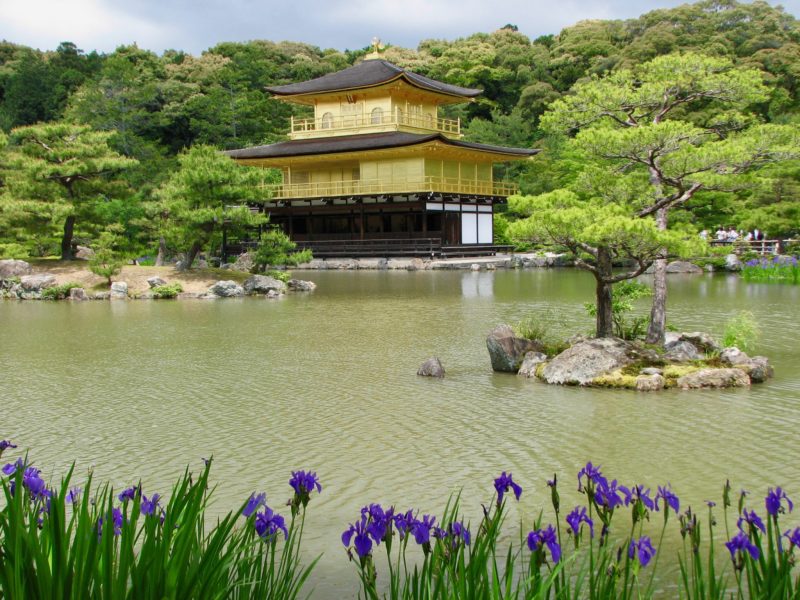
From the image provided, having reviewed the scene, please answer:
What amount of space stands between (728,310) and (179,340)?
9523 mm

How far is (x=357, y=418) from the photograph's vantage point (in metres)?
7.10

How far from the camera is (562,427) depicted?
21.7 feet

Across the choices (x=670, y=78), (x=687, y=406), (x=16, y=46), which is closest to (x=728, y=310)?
(x=670, y=78)

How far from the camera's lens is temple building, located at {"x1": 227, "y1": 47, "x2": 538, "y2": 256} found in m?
31.5

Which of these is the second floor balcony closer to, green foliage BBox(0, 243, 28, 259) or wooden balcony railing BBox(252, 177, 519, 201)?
wooden balcony railing BBox(252, 177, 519, 201)

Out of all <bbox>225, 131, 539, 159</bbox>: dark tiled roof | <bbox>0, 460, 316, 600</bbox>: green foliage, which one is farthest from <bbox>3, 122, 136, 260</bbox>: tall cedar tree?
<bbox>0, 460, 316, 600</bbox>: green foliage

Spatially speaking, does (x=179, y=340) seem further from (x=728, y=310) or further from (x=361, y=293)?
(x=728, y=310)

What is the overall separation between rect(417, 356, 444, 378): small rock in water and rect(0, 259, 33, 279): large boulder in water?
16.3 metres

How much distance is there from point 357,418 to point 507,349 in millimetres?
2587

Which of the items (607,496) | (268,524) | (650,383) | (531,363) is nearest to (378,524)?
(268,524)

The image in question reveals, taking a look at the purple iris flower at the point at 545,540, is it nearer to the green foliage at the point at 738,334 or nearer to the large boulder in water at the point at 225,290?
the green foliage at the point at 738,334

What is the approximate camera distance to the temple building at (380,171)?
31.5 m

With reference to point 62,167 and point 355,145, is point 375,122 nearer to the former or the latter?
point 355,145

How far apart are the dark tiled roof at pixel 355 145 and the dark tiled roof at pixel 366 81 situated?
6.96ft
